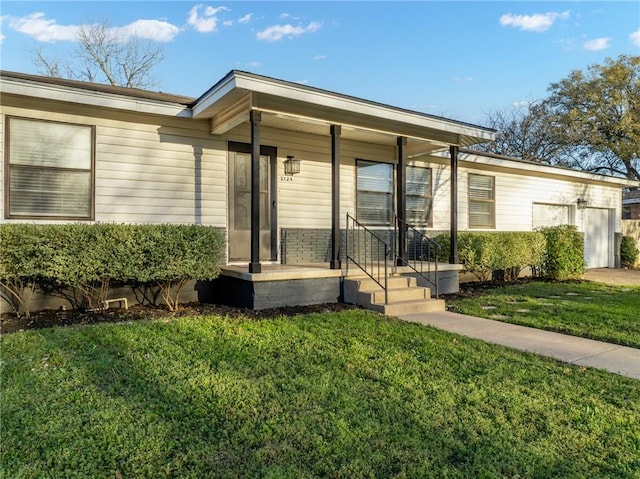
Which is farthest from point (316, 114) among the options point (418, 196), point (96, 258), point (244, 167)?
point (418, 196)

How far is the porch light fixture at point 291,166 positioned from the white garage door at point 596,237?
1069 centimetres

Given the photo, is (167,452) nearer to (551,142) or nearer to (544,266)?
(544,266)

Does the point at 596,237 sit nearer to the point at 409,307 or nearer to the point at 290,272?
the point at 409,307

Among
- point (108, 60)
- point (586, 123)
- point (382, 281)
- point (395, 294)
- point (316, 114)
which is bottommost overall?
point (395, 294)

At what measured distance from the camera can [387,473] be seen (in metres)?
2.05

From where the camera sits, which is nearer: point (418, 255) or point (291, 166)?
point (291, 166)

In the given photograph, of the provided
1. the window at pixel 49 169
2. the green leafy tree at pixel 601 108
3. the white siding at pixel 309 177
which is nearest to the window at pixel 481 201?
the white siding at pixel 309 177

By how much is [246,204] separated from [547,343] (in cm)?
494

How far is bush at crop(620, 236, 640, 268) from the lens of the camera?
47.2 ft

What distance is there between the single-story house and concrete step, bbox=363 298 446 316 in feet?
1.52

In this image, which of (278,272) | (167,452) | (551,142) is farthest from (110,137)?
(551,142)

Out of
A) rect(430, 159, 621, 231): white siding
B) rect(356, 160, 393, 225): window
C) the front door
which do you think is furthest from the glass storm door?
rect(430, 159, 621, 231): white siding

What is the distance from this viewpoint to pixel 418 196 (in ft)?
31.6

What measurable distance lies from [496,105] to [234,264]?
24677 millimetres
